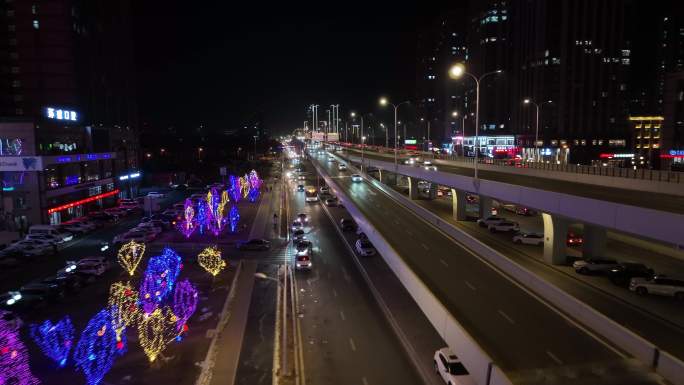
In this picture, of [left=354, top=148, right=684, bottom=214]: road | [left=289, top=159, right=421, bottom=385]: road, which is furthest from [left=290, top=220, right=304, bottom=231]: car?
[left=354, top=148, right=684, bottom=214]: road

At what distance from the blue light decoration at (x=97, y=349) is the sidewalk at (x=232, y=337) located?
433 cm

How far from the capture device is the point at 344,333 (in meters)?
21.7

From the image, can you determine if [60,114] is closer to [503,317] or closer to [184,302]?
[184,302]

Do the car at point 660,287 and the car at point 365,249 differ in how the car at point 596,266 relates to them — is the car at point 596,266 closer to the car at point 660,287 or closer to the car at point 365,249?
the car at point 660,287

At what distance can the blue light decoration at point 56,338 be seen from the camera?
1975 cm

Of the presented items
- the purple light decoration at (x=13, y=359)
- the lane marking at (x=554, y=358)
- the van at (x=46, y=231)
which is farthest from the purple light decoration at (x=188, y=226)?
the lane marking at (x=554, y=358)

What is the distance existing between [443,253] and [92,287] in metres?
22.2

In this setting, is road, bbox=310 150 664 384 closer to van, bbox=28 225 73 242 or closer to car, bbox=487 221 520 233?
car, bbox=487 221 520 233

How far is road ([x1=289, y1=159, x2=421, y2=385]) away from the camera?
1781cm

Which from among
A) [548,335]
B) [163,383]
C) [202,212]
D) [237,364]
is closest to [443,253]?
[548,335]

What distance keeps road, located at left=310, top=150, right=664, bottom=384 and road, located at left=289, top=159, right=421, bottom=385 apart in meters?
3.27

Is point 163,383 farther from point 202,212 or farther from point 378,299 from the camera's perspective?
point 202,212

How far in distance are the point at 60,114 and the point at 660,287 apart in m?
56.5

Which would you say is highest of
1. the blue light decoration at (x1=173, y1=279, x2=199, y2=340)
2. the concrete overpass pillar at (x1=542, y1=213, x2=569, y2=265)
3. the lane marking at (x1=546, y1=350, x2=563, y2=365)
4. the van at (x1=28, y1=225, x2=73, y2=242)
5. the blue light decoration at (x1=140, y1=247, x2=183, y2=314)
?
the concrete overpass pillar at (x1=542, y1=213, x2=569, y2=265)
